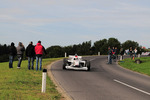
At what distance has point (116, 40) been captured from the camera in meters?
121

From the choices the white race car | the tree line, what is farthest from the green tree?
the white race car

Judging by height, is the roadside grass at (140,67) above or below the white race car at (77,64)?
below

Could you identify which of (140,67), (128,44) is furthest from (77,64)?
(128,44)

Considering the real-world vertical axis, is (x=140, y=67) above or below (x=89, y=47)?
below

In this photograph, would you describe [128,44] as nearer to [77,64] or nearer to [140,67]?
[140,67]

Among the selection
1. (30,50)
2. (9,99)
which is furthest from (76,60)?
(9,99)

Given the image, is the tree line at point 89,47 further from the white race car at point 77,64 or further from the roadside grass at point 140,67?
the white race car at point 77,64

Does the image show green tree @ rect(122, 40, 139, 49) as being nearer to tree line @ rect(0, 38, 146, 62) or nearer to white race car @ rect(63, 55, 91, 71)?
tree line @ rect(0, 38, 146, 62)

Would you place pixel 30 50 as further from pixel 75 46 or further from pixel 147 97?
pixel 75 46

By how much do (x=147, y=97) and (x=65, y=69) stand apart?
10.7 meters

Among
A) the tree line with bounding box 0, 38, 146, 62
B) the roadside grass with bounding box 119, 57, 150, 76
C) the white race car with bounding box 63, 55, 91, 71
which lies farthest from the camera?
the tree line with bounding box 0, 38, 146, 62

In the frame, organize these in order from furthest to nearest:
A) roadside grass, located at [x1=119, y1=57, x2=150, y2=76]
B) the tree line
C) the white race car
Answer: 1. the tree line
2. roadside grass, located at [x1=119, y1=57, x2=150, y2=76]
3. the white race car

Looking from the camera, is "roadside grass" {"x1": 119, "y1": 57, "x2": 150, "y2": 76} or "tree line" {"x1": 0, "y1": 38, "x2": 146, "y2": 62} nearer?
"roadside grass" {"x1": 119, "y1": 57, "x2": 150, "y2": 76}

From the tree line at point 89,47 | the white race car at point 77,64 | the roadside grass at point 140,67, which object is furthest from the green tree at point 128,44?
the white race car at point 77,64
